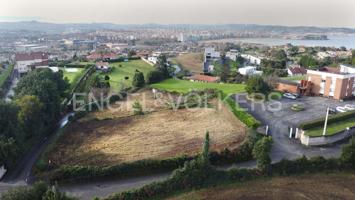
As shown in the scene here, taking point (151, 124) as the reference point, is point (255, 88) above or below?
above

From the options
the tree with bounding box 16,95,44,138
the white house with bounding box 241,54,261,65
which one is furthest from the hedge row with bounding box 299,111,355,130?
the white house with bounding box 241,54,261,65

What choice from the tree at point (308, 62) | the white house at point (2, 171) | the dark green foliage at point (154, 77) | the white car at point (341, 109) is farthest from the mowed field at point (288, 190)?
the tree at point (308, 62)

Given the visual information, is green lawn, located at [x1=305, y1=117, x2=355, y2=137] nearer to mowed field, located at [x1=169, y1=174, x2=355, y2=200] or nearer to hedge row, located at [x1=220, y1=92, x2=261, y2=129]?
hedge row, located at [x1=220, y1=92, x2=261, y2=129]

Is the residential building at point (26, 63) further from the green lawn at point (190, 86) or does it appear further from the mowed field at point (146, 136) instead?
the mowed field at point (146, 136)

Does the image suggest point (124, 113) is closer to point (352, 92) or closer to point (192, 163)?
point (192, 163)

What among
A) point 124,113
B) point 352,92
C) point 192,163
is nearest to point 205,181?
A: point 192,163

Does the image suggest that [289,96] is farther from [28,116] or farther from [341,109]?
[28,116]

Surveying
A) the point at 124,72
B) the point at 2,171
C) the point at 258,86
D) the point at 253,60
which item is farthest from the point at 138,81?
the point at 253,60
